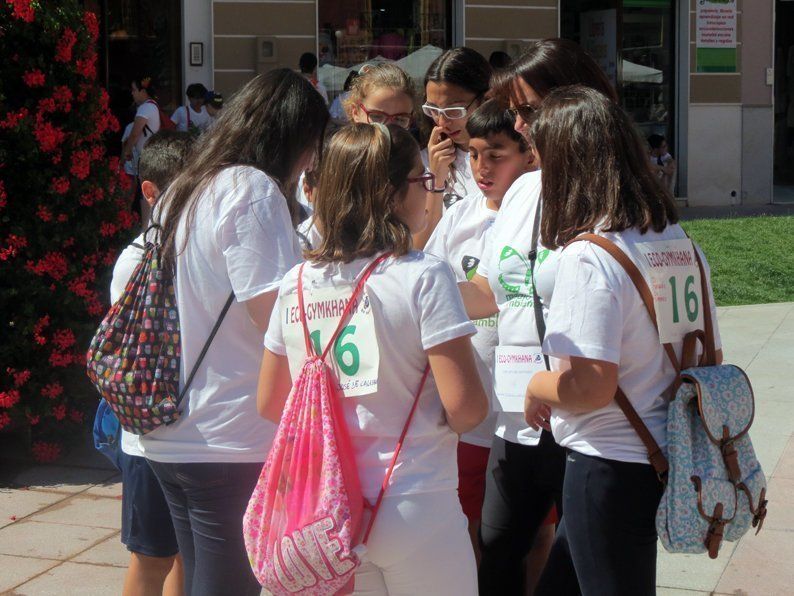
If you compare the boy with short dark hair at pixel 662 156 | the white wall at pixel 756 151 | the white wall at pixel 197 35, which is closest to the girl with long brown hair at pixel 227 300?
the white wall at pixel 197 35

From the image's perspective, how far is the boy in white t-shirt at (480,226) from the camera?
3.39 meters

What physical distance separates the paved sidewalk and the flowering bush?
0.32 metres

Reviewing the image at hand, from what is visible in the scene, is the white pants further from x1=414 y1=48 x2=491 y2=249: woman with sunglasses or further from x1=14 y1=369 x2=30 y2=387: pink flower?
x1=14 y1=369 x2=30 y2=387: pink flower

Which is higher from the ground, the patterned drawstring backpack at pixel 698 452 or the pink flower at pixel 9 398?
the patterned drawstring backpack at pixel 698 452

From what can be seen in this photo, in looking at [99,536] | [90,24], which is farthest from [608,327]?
[90,24]

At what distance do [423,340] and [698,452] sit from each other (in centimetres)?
69

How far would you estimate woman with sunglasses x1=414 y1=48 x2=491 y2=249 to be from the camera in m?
3.85

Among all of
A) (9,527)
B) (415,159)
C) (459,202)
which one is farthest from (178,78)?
(415,159)

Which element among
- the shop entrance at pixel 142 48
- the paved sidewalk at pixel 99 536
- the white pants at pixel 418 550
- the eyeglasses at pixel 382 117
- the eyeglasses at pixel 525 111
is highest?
the shop entrance at pixel 142 48

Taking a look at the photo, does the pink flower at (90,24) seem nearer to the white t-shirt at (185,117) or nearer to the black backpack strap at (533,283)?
the black backpack strap at (533,283)

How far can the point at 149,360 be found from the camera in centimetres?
285

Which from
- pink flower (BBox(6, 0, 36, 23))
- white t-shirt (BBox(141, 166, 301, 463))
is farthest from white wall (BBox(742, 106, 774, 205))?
white t-shirt (BBox(141, 166, 301, 463))

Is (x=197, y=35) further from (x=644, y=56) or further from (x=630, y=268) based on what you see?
(x=630, y=268)

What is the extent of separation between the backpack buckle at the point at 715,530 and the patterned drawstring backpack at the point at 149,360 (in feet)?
4.15
